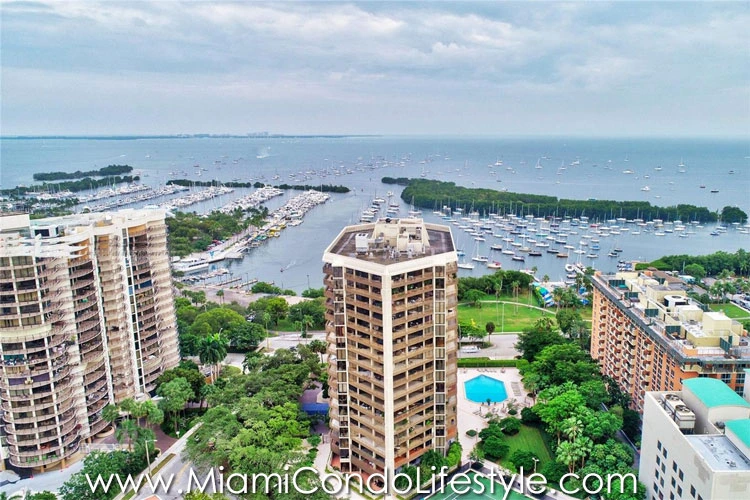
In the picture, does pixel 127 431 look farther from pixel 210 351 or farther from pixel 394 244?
pixel 394 244

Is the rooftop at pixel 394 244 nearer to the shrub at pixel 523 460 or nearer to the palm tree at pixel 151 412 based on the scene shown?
the shrub at pixel 523 460

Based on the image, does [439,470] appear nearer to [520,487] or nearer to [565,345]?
[520,487]

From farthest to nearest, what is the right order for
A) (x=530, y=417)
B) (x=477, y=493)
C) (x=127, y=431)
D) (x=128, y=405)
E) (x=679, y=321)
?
(x=530, y=417), (x=128, y=405), (x=679, y=321), (x=127, y=431), (x=477, y=493)

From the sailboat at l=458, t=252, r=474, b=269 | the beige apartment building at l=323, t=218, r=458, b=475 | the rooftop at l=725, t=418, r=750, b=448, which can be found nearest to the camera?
the rooftop at l=725, t=418, r=750, b=448

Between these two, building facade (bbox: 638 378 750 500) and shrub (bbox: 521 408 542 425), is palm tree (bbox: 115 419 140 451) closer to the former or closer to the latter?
shrub (bbox: 521 408 542 425)

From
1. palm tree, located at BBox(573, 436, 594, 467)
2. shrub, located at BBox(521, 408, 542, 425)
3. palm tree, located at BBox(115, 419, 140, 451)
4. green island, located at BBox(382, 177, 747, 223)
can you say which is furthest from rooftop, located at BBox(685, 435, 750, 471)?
green island, located at BBox(382, 177, 747, 223)

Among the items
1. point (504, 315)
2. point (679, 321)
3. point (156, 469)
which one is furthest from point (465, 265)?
point (156, 469)
